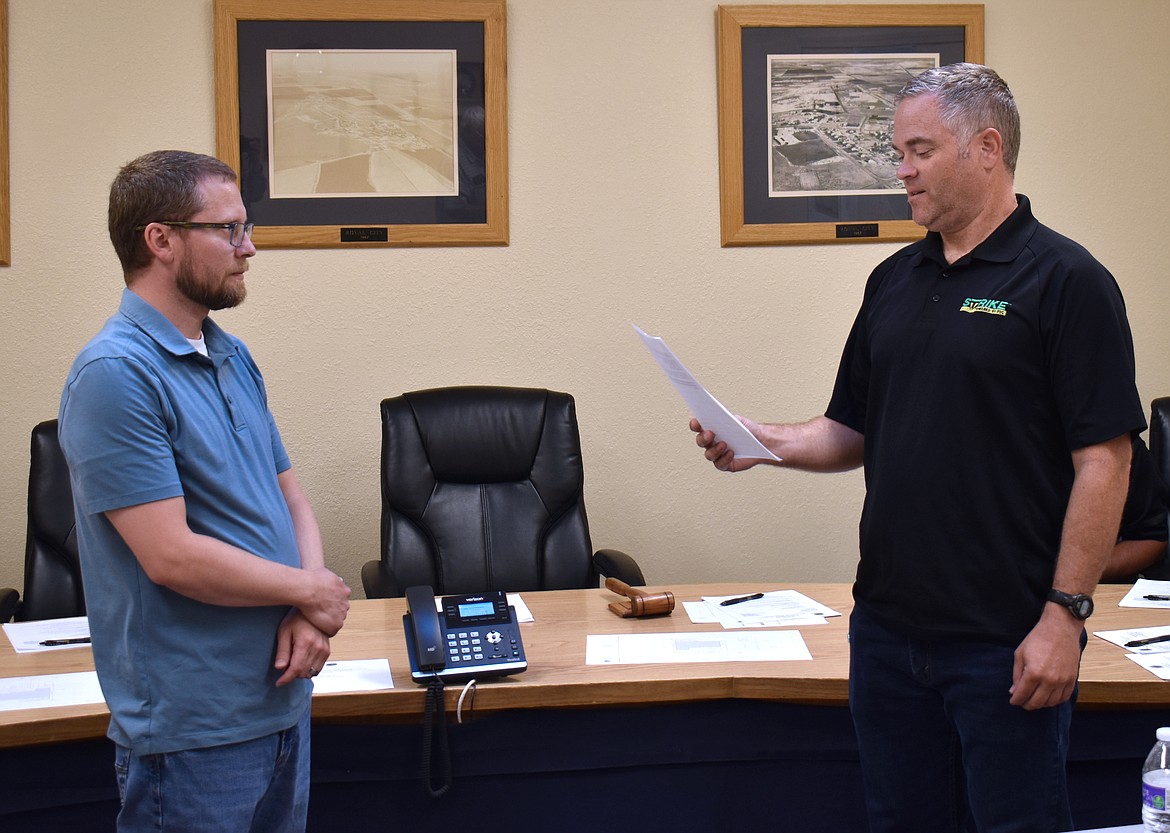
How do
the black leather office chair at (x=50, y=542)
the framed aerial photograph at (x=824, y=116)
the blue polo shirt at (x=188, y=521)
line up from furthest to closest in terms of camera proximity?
the framed aerial photograph at (x=824, y=116), the black leather office chair at (x=50, y=542), the blue polo shirt at (x=188, y=521)

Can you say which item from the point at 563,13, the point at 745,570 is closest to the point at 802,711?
the point at 745,570

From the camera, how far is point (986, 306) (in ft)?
5.25

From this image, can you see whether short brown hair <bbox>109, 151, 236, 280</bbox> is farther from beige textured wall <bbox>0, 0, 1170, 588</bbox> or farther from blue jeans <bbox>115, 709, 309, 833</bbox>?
beige textured wall <bbox>0, 0, 1170, 588</bbox>

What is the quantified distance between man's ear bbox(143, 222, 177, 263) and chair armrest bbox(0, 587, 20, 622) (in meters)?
1.48

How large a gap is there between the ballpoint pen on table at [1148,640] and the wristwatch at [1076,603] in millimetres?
684

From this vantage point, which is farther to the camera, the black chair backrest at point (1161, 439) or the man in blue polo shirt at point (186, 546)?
the black chair backrest at point (1161, 439)

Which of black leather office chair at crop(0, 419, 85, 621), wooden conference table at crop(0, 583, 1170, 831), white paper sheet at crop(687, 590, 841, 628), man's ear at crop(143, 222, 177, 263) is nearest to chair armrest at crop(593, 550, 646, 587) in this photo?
white paper sheet at crop(687, 590, 841, 628)

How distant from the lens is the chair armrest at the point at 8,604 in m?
2.63

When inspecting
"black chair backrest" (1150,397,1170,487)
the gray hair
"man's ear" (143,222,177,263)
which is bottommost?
"black chair backrest" (1150,397,1170,487)

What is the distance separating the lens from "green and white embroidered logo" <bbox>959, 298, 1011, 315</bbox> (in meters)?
1.58

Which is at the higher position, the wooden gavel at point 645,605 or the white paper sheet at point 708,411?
the white paper sheet at point 708,411

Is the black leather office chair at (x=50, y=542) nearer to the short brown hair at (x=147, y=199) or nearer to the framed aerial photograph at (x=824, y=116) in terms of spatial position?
the short brown hair at (x=147, y=199)

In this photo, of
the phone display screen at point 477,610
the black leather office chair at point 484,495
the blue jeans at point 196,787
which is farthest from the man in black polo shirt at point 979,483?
the black leather office chair at point 484,495

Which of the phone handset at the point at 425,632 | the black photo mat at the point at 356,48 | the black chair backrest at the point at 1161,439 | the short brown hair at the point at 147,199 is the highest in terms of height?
the black photo mat at the point at 356,48
